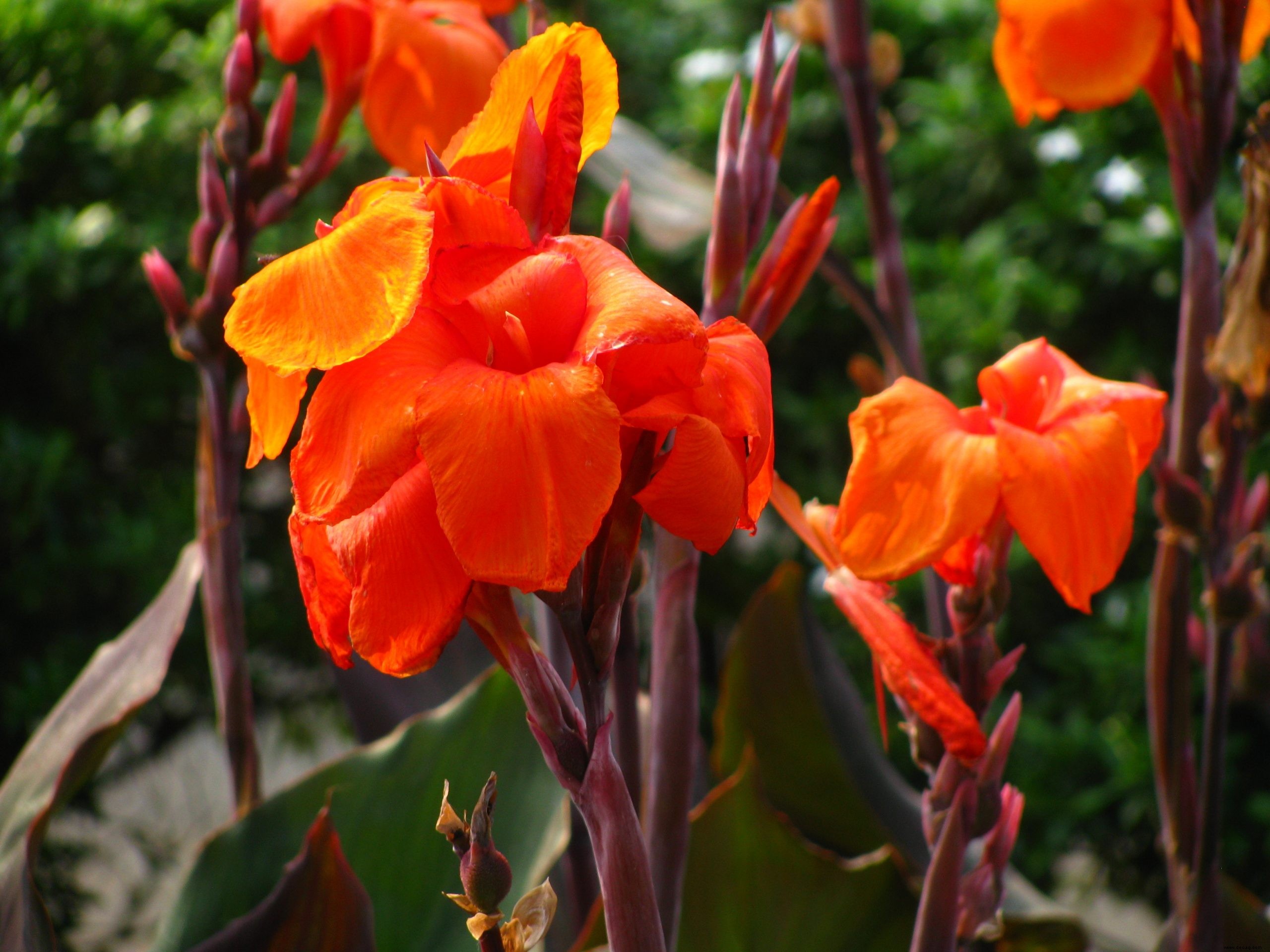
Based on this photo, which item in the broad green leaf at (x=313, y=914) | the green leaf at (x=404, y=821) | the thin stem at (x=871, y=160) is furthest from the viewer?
the thin stem at (x=871, y=160)

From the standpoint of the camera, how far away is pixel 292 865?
0.47m

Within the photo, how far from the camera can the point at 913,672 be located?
0.35 metres

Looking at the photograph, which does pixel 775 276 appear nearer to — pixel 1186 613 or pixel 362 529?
pixel 362 529

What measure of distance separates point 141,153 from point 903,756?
112 cm

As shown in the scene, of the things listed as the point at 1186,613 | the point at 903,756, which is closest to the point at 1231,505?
the point at 1186,613

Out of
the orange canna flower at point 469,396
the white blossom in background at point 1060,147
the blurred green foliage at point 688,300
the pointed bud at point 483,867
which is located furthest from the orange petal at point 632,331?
the white blossom in background at point 1060,147

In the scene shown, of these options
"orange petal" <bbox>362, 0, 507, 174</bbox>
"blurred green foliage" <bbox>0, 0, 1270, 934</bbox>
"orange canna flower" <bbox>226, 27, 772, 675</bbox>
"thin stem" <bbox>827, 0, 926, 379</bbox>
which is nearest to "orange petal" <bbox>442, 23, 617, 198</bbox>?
"orange canna flower" <bbox>226, 27, 772, 675</bbox>

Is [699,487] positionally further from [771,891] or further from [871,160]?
[871,160]

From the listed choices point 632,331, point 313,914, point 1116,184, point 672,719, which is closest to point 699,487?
point 632,331

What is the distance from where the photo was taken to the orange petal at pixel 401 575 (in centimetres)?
25

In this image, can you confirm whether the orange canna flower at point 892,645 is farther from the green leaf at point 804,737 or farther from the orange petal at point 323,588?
the green leaf at point 804,737

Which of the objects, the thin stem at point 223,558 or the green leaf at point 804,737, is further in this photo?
the green leaf at point 804,737

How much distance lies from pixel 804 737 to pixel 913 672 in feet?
1.32

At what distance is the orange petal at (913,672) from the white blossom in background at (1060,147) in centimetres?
108
